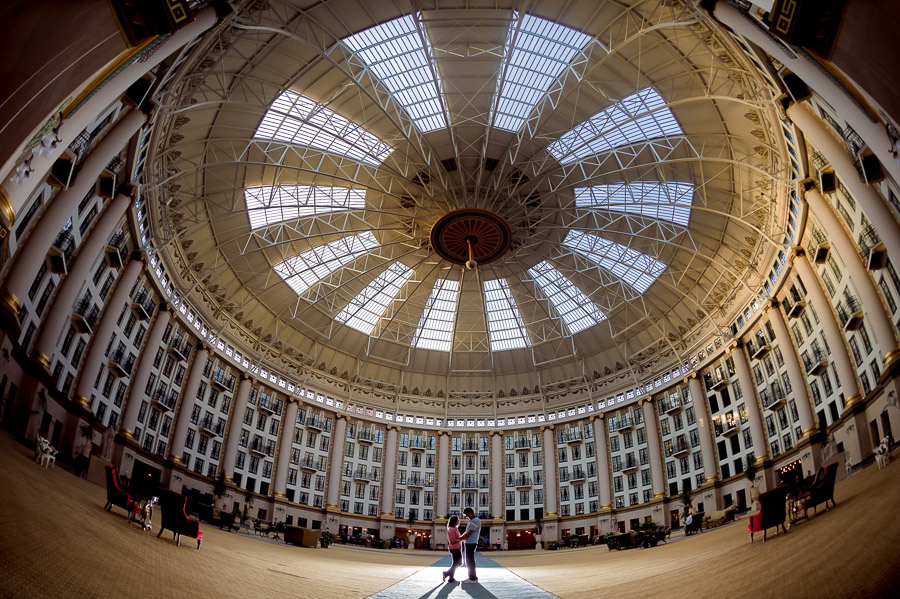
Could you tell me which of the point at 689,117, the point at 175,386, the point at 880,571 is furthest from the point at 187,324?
the point at 880,571

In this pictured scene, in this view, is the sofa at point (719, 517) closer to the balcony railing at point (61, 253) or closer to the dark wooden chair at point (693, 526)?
the dark wooden chair at point (693, 526)

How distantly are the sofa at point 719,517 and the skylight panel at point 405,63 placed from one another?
40.4 metres

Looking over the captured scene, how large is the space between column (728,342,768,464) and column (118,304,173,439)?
5314 centimetres

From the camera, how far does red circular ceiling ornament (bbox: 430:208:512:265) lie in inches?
1816

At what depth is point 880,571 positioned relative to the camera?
20.6ft

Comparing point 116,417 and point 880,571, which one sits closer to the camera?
point 880,571

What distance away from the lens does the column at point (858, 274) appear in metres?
29.6

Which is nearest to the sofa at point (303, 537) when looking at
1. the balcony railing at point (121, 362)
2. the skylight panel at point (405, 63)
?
the balcony railing at point (121, 362)

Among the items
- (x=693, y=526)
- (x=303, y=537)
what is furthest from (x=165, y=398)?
(x=693, y=526)

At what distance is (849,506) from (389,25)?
119ft

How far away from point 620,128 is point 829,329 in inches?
856

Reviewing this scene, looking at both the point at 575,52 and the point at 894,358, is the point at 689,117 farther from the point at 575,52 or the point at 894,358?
the point at 894,358

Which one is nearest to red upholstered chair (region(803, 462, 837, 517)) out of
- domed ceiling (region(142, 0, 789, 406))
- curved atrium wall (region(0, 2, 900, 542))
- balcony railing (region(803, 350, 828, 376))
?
curved atrium wall (region(0, 2, 900, 542))

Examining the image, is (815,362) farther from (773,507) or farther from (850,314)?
(773,507)
